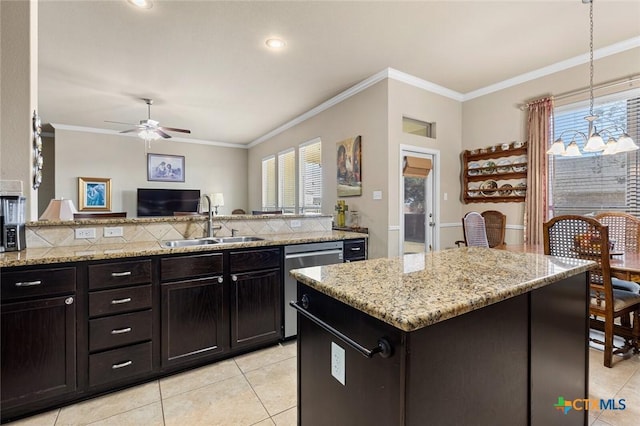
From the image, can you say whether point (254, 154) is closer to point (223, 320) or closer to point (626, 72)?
point (223, 320)

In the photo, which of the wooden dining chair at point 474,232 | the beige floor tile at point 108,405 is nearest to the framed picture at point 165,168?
the beige floor tile at point 108,405

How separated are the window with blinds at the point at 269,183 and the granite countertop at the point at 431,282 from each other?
5678mm

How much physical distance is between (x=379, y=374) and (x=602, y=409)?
1.97 m

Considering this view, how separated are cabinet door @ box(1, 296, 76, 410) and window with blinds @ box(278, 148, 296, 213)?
454cm

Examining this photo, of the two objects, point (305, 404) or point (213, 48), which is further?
point (213, 48)

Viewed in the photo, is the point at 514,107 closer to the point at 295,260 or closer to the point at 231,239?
the point at 295,260

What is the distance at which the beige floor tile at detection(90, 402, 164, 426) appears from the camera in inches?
66.8

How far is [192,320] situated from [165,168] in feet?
19.7

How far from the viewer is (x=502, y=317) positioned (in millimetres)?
1021

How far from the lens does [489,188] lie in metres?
4.25

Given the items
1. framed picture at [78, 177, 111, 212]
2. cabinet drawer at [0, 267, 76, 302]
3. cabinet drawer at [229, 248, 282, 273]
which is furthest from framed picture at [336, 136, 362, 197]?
framed picture at [78, 177, 111, 212]

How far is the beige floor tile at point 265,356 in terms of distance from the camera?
2.32 meters

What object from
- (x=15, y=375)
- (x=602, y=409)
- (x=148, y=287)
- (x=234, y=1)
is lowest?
(x=602, y=409)

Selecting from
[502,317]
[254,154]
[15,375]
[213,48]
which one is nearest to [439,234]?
[502,317]
